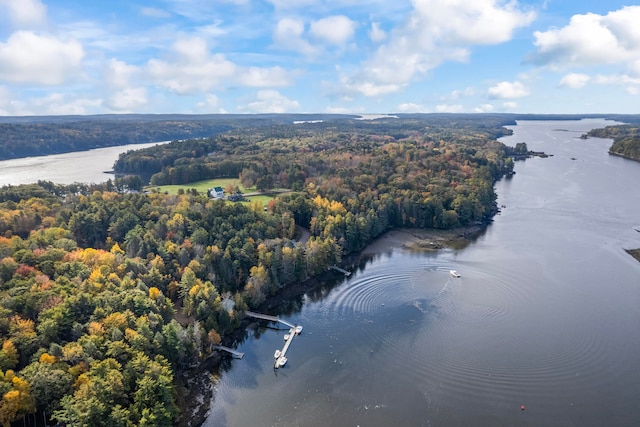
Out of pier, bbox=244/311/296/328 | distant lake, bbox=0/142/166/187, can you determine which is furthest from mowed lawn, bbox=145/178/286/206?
pier, bbox=244/311/296/328

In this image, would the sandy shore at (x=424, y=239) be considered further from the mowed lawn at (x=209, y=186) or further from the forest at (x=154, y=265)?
the mowed lawn at (x=209, y=186)

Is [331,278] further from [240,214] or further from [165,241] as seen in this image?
[165,241]

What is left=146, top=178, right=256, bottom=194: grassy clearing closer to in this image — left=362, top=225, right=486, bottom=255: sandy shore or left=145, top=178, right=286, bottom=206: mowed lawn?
left=145, top=178, right=286, bottom=206: mowed lawn

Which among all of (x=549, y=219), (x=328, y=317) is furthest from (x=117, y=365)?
(x=549, y=219)

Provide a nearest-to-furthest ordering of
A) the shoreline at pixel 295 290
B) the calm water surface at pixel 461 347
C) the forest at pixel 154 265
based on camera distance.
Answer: the forest at pixel 154 265
the calm water surface at pixel 461 347
the shoreline at pixel 295 290

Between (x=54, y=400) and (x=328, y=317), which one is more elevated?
(x=54, y=400)

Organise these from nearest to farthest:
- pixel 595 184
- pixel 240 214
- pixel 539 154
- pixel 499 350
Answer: pixel 499 350, pixel 240 214, pixel 595 184, pixel 539 154

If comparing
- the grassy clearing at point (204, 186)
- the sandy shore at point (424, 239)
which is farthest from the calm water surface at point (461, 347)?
the grassy clearing at point (204, 186)
